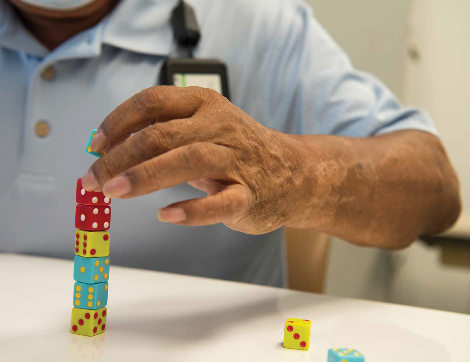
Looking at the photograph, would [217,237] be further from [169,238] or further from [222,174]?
[222,174]

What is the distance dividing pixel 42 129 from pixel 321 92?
554mm

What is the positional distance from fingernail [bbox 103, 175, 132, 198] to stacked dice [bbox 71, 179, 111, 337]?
0.30 ft

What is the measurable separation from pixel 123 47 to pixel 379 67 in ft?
4.26

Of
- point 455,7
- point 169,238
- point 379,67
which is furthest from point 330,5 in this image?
point 169,238

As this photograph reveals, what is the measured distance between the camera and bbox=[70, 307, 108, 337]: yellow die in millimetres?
542

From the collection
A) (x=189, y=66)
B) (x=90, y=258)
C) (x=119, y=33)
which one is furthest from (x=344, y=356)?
(x=119, y=33)

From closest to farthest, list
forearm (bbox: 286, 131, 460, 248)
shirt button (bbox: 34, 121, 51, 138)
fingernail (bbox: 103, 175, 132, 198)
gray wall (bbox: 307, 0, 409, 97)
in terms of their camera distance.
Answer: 1. fingernail (bbox: 103, 175, 132, 198)
2. forearm (bbox: 286, 131, 460, 248)
3. shirt button (bbox: 34, 121, 51, 138)
4. gray wall (bbox: 307, 0, 409, 97)

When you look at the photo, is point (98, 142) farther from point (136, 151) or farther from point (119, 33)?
point (119, 33)

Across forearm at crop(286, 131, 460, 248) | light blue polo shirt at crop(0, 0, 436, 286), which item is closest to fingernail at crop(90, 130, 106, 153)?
forearm at crop(286, 131, 460, 248)

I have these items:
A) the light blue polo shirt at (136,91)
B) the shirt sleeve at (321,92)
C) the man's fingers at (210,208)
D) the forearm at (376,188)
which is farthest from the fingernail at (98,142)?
the shirt sleeve at (321,92)

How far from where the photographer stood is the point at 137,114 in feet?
1.72

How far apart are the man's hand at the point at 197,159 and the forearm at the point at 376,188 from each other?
0.07m

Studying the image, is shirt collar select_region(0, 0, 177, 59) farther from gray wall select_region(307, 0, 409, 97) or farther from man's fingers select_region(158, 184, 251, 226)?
gray wall select_region(307, 0, 409, 97)

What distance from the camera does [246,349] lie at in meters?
0.54
